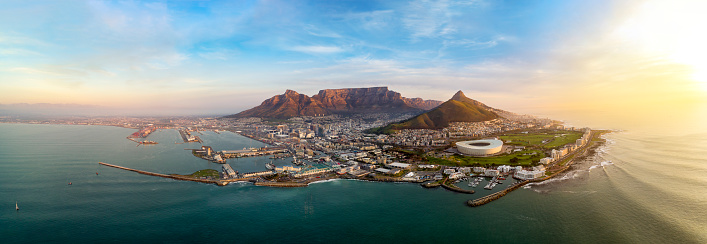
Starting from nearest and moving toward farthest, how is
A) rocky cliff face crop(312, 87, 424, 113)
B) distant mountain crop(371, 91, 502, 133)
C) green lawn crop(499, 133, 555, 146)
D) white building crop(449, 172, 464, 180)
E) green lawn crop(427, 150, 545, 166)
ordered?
white building crop(449, 172, 464, 180)
green lawn crop(427, 150, 545, 166)
green lawn crop(499, 133, 555, 146)
distant mountain crop(371, 91, 502, 133)
rocky cliff face crop(312, 87, 424, 113)

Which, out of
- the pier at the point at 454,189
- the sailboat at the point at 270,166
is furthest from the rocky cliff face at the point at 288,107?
the pier at the point at 454,189

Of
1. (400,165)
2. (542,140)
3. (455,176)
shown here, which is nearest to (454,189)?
(455,176)

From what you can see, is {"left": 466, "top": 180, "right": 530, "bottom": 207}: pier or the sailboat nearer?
{"left": 466, "top": 180, "right": 530, "bottom": 207}: pier

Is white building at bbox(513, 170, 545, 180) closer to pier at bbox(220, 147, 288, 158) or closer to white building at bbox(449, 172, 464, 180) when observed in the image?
white building at bbox(449, 172, 464, 180)

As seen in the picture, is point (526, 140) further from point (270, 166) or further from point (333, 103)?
point (333, 103)

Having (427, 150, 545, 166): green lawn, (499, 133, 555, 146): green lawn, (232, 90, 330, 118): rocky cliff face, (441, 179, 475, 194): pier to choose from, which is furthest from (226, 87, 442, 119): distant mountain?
(441, 179, 475, 194): pier

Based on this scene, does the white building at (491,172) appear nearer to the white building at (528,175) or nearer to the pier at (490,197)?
the white building at (528,175)
